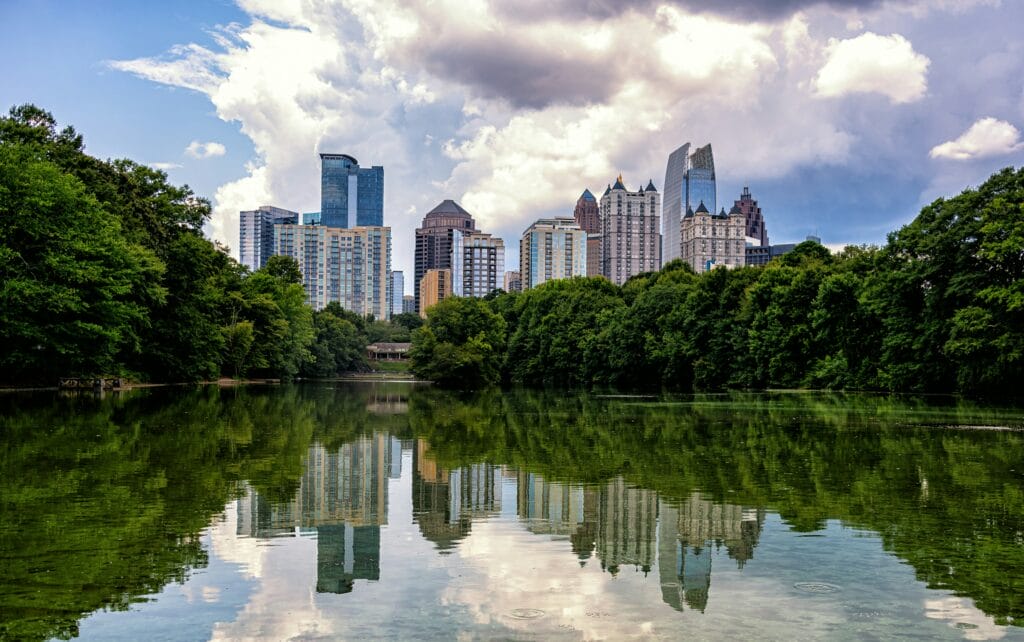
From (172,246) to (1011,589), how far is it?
5529cm

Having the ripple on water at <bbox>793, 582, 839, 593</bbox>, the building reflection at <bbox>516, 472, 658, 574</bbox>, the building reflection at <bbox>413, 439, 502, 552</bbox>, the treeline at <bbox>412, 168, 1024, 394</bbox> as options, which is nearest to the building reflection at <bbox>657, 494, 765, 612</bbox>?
the building reflection at <bbox>516, 472, 658, 574</bbox>

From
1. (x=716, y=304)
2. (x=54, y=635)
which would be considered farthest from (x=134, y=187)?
(x=54, y=635)

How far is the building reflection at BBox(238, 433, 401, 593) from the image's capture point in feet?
26.9

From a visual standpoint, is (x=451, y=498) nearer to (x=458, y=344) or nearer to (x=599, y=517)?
(x=599, y=517)

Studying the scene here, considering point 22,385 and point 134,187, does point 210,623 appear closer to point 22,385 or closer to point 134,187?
point 22,385

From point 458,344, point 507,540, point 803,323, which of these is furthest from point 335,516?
point 458,344

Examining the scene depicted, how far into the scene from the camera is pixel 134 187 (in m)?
57.7

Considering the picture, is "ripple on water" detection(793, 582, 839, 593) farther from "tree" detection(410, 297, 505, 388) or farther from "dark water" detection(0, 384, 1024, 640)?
"tree" detection(410, 297, 505, 388)

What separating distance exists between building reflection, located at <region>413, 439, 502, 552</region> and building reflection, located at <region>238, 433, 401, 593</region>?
1.69 feet

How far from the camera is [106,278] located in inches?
1612

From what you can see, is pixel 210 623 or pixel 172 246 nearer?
pixel 210 623

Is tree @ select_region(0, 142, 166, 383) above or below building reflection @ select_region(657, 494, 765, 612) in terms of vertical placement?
above

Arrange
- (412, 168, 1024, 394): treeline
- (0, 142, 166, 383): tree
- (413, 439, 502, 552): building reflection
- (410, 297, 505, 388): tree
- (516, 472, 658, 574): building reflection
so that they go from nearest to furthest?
(516, 472, 658, 574): building reflection, (413, 439, 502, 552): building reflection, (0, 142, 166, 383): tree, (412, 168, 1024, 394): treeline, (410, 297, 505, 388): tree

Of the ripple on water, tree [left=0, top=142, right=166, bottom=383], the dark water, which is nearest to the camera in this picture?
the dark water
